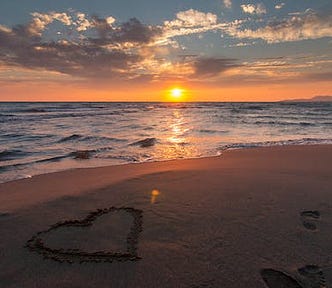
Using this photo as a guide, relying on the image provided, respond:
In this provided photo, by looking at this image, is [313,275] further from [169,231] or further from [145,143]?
[145,143]

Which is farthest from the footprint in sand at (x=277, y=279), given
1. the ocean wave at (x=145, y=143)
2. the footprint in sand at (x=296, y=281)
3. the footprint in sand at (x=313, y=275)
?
the ocean wave at (x=145, y=143)

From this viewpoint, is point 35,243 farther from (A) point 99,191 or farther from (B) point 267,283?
(B) point 267,283

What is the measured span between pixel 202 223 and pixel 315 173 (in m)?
4.59

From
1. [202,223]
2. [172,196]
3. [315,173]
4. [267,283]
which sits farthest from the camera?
[315,173]

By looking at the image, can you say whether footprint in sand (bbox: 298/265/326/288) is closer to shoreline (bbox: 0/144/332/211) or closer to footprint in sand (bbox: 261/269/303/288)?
footprint in sand (bbox: 261/269/303/288)

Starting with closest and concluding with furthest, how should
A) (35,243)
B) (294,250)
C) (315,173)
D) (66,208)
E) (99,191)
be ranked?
(294,250) < (35,243) < (66,208) < (99,191) < (315,173)

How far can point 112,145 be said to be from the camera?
15.2 meters

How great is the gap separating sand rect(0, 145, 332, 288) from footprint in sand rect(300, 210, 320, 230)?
0.05 feet

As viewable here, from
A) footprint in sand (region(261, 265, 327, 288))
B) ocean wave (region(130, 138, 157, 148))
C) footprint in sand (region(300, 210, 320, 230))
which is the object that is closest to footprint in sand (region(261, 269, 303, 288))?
footprint in sand (region(261, 265, 327, 288))

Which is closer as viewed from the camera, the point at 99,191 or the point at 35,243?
the point at 35,243

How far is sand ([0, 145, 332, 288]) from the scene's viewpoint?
3.66 m

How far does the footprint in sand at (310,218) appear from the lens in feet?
15.8

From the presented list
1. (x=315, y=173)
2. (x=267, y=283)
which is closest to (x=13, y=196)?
(x=267, y=283)

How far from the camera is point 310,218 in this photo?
5.14 metres
